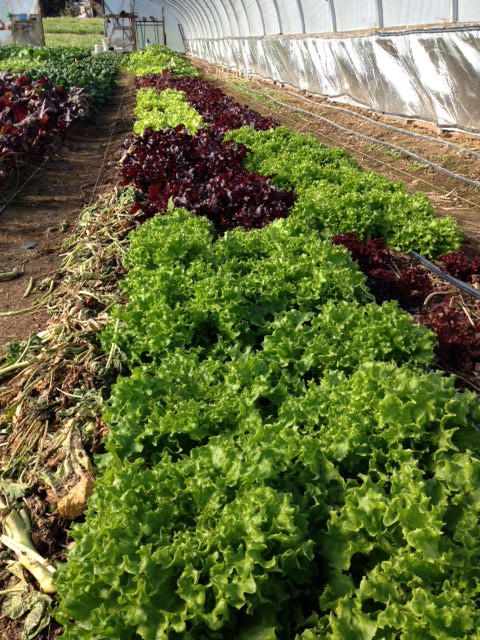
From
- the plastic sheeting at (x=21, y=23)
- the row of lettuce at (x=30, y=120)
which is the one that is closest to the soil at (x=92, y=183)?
the row of lettuce at (x=30, y=120)

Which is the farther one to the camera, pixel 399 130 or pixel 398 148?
pixel 399 130

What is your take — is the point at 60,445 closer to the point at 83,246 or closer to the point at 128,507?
the point at 128,507

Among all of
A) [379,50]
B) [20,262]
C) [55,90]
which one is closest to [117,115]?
[55,90]

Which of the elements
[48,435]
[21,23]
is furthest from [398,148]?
[21,23]

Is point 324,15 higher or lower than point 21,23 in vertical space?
lower

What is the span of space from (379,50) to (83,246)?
34.7ft

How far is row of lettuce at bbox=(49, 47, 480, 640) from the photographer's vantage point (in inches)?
89.0

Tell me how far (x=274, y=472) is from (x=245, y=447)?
233mm

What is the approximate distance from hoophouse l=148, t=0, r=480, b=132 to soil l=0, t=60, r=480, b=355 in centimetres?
58

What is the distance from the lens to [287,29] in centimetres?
2305

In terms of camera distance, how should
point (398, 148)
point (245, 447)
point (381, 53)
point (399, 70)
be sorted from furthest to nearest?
point (381, 53)
point (399, 70)
point (398, 148)
point (245, 447)

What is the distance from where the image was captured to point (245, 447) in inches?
111

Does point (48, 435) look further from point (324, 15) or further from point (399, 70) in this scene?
point (324, 15)

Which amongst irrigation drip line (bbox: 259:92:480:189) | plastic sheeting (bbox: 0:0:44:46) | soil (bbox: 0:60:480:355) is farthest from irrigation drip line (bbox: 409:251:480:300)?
plastic sheeting (bbox: 0:0:44:46)
